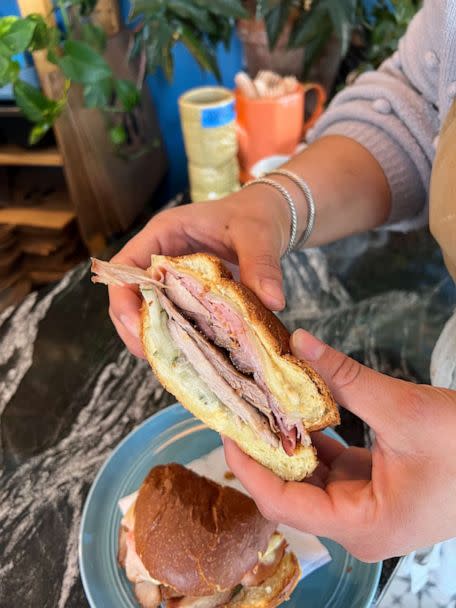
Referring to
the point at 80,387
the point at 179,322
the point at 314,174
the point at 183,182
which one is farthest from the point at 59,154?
the point at 179,322

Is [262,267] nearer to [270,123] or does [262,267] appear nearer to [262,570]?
[262,570]

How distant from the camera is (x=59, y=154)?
1.93 metres

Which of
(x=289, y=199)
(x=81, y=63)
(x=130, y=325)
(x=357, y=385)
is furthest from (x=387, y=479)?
(x=81, y=63)

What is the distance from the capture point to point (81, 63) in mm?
1465

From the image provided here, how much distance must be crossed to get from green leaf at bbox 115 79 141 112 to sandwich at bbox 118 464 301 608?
4.24ft

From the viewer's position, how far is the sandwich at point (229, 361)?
0.66m

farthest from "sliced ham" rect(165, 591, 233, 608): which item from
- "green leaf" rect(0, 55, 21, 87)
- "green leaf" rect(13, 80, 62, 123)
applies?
"green leaf" rect(13, 80, 62, 123)

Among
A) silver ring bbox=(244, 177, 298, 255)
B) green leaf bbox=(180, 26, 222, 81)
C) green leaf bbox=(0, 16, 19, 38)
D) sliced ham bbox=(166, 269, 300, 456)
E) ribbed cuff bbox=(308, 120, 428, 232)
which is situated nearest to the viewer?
sliced ham bbox=(166, 269, 300, 456)

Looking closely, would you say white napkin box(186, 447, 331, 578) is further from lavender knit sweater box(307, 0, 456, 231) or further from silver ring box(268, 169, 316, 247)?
lavender knit sweater box(307, 0, 456, 231)

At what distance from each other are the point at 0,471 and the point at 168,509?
1.30 ft

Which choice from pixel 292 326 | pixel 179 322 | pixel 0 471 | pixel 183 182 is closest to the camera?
pixel 179 322

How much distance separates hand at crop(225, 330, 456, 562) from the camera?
1.90 feet

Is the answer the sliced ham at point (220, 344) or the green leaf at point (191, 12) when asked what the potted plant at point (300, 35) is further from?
the sliced ham at point (220, 344)

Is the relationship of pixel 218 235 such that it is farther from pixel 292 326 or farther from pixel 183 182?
pixel 183 182
